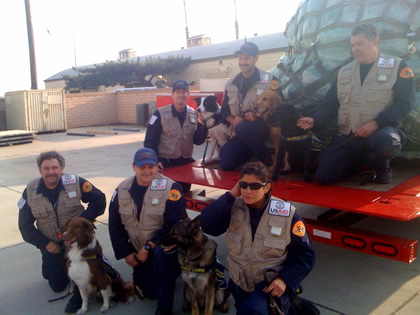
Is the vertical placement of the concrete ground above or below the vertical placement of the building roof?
below

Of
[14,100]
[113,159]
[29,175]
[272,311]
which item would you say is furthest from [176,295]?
[14,100]

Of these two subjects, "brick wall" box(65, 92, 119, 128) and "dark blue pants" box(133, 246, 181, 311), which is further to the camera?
"brick wall" box(65, 92, 119, 128)

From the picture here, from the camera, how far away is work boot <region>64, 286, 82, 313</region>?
3.48m

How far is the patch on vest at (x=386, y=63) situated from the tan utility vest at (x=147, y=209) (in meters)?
2.12

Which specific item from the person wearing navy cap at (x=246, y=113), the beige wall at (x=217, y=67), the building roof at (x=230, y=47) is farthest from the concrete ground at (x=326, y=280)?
the building roof at (x=230, y=47)

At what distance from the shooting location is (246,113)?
183 inches

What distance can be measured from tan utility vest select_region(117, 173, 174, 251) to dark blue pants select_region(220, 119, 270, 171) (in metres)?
1.40

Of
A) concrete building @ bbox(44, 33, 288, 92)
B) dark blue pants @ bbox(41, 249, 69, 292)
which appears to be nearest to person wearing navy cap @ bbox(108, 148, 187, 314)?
dark blue pants @ bbox(41, 249, 69, 292)

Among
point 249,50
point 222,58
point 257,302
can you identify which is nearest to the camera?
point 257,302

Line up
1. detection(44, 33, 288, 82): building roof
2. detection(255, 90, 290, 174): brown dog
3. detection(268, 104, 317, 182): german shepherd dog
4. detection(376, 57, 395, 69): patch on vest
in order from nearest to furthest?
detection(376, 57, 395, 69): patch on vest < detection(268, 104, 317, 182): german shepherd dog < detection(255, 90, 290, 174): brown dog < detection(44, 33, 288, 82): building roof

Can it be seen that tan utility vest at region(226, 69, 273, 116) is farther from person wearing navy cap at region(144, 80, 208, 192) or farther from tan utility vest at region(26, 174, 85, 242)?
tan utility vest at region(26, 174, 85, 242)

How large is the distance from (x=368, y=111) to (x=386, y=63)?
1.45ft

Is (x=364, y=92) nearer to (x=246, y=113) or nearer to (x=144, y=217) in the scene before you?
(x=246, y=113)

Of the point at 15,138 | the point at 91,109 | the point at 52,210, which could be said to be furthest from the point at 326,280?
the point at 91,109
